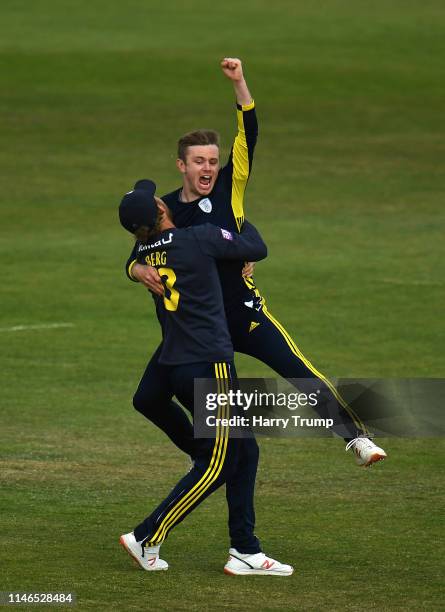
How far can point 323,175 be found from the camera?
98.7 ft

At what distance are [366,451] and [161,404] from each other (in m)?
1.35

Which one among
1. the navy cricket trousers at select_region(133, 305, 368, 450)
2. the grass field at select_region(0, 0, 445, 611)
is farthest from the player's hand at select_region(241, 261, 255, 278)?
the grass field at select_region(0, 0, 445, 611)

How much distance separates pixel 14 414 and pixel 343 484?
3821 mm

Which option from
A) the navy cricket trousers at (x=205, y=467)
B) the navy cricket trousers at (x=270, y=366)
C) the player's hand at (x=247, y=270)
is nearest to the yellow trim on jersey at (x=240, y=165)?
the player's hand at (x=247, y=270)

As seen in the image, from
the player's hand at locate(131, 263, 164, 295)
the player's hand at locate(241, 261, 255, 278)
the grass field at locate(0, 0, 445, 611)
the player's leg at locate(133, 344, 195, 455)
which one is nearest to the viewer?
the player's hand at locate(131, 263, 164, 295)

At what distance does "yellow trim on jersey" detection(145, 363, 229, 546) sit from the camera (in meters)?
8.62

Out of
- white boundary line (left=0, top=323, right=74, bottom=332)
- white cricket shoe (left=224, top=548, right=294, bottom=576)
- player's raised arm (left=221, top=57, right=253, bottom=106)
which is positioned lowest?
white cricket shoe (left=224, top=548, right=294, bottom=576)

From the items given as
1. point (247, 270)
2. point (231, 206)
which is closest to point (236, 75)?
point (231, 206)

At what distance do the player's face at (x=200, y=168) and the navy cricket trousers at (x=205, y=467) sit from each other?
52.5 inches

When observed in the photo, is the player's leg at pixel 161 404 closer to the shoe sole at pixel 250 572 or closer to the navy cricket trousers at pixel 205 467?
the navy cricket trousers at pixel 205 467

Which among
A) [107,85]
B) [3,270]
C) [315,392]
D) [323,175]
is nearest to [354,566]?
[315,392]

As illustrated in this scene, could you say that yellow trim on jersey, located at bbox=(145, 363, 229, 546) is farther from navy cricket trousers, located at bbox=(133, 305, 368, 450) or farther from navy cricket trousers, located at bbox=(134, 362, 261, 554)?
navy cricket trousers, located at bbox=(133, 305, 368, 450)

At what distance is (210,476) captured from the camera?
8.70 metres

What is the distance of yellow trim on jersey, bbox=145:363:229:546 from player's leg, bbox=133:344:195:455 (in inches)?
17.4
